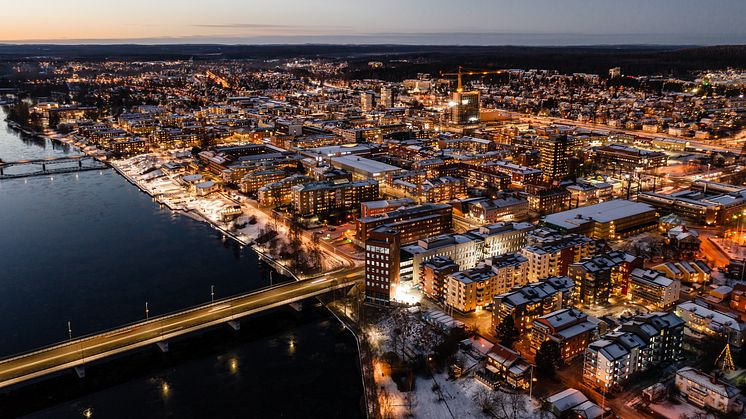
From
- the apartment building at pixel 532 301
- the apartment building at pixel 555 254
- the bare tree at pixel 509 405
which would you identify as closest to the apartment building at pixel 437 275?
the apartment building at pixel 532 301

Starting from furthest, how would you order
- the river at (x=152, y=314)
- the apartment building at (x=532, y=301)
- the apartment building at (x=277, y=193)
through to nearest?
1. the apartment building at (x=277, y=193)
2. the apartment building at (x=532, y=301)
3. the river at (x=152, y=314)

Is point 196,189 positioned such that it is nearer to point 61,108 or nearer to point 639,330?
point 639,330

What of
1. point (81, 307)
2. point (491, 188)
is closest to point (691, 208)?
point (491, 188)

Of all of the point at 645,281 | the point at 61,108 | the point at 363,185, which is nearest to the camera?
the point at 645,281

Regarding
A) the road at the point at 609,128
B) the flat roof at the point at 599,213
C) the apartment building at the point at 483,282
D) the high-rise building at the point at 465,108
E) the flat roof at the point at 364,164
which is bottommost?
the apartment building at the point at 483,282

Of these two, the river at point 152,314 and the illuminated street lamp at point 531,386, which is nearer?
the illuminated street lamp at point 531,386

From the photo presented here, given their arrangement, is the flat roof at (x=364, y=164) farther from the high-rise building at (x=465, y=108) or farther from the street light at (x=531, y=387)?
the street light at (x=531, y=387)

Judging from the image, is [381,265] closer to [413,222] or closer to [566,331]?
[566,331]
